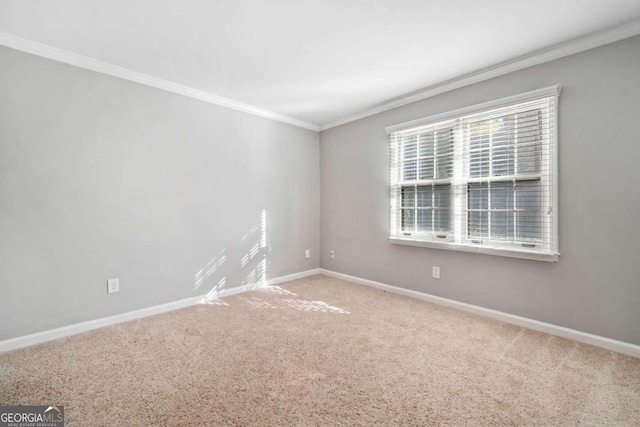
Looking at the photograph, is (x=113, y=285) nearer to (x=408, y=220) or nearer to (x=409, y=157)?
(x=408, y=220)

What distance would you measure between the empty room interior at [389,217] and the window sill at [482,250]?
2cm

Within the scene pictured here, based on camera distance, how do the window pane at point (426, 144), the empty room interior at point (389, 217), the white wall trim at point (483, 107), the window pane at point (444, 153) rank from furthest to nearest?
the window pane at point (426, 144) < the window pane at point (444, 153) < the white wall trim at point (483, 107) < the empty room interior at point (389, 217)

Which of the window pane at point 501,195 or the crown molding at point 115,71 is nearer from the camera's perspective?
the crown molding at point 115,71

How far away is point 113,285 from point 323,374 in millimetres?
2212

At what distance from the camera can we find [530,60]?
252 cm

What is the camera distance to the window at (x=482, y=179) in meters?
2.49

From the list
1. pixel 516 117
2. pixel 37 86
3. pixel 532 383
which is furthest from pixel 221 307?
pixel 516 117

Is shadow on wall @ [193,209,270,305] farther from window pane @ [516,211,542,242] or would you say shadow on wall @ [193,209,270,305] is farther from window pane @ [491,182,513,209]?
window pane @ [516,211,542,242]

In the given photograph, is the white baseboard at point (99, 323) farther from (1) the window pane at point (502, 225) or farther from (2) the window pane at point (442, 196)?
(1) the window pane at point (502, 225)

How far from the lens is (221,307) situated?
3.13 meters

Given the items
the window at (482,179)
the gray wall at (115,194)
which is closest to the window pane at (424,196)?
the window at (482,179)

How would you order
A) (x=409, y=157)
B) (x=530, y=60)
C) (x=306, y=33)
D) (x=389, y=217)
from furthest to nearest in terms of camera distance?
(x=389, y=217), (x=409, y=157), (x=530, y=60), (x=306, y=33)

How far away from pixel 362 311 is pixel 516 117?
96.8 inches

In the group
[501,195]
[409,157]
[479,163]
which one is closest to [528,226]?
[501,195]
